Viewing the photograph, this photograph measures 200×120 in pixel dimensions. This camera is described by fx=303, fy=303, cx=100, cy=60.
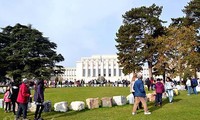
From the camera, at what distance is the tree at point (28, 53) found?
44.9 m

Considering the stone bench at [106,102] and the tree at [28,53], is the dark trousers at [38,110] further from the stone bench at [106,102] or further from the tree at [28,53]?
the tree at [28,53]

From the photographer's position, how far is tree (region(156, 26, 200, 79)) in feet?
145

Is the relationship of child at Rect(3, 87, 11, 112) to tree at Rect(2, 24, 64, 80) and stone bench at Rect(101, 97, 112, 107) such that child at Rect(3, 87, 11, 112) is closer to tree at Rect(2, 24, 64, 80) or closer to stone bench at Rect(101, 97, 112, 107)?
stone bench at Rect(101, 97, 112, 107)

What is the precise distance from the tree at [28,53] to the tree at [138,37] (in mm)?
11811

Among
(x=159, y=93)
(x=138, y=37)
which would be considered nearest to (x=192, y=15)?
(x=138, y=37)

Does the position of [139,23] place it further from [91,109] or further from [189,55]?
[91,109]

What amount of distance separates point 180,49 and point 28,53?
22970mm

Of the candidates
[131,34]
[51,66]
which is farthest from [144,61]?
[51,66]

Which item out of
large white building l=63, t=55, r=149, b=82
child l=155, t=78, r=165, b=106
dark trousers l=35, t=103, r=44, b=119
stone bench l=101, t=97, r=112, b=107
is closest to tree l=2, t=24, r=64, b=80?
stone bench l=101, t=97, r=112, b=107

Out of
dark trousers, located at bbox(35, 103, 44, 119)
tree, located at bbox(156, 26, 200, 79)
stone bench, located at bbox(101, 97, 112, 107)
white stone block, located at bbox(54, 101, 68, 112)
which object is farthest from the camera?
tree, located at bbox(156, 26, 200, 79)

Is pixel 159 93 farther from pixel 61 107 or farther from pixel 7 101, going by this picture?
pixel 7 101

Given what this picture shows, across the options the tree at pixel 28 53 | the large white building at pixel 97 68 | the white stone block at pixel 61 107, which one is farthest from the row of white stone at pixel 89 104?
the large white building at pixel 97 68

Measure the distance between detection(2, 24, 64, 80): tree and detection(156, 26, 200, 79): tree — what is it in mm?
18115

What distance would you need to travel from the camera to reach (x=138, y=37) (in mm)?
55969
